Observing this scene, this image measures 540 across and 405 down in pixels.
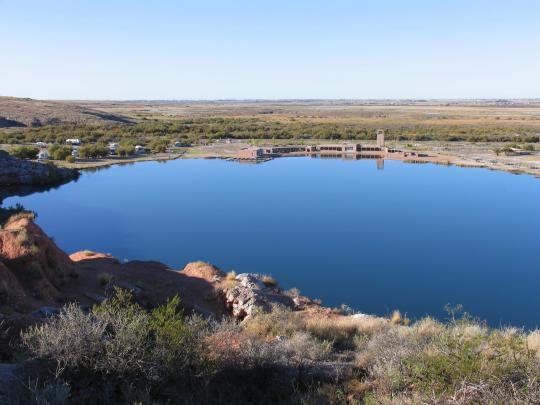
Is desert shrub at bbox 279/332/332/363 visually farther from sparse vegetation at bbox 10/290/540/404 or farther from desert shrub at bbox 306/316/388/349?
desert shrub at bbox 306/316/388/349

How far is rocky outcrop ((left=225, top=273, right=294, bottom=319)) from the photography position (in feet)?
41.6

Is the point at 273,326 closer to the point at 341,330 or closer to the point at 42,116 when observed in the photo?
the point at 341,330

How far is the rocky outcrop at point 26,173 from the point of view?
35906 millimetres

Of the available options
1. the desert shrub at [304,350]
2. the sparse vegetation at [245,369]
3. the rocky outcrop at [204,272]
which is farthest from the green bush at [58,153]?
the desert shrub at [304,350]

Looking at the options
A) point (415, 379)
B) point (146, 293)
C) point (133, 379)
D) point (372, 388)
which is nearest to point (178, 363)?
point (133, 379)

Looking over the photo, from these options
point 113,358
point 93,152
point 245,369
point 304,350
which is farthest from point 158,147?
point 113,358

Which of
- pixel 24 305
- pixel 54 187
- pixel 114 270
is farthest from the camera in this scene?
pixel 54 187

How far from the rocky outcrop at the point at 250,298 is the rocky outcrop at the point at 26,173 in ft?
93.1

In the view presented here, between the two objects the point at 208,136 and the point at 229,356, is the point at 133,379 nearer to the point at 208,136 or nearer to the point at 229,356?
the point at 229,356

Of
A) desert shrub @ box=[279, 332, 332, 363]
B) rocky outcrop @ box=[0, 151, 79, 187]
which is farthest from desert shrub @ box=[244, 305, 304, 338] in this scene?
rocky outcrop @ box=[0, 151, 79, 187]

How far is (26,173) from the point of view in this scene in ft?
120

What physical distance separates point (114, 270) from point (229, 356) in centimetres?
972

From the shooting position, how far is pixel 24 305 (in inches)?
415

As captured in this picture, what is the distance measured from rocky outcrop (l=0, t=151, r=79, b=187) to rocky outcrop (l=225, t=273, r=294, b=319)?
93.1 feet
